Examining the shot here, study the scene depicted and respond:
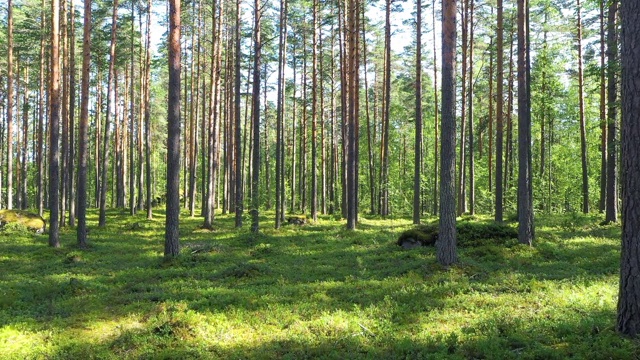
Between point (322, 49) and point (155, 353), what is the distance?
25536mm

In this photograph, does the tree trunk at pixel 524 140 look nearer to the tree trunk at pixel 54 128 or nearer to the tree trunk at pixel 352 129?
the tree trunk at pixel 352 129

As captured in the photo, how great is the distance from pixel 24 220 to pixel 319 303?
66.6 feet

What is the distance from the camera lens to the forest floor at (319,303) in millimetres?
6004

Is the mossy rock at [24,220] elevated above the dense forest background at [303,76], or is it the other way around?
the dense forest background at [303,76]

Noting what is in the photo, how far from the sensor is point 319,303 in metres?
8.37

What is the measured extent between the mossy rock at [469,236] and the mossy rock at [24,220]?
19.1 m

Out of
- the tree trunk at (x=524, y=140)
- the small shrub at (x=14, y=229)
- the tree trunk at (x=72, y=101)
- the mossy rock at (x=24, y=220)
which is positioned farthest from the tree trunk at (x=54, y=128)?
the tree trunk at (x=524, y=140)

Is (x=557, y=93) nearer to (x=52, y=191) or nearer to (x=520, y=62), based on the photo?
(x=520, y=62)

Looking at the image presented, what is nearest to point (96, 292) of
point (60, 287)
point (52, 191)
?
point (60, 287)

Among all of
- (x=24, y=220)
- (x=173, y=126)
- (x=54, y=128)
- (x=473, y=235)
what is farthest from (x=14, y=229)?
(x=473, y=235)

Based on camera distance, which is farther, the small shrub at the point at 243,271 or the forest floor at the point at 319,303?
the small shrub at the point at 243,271

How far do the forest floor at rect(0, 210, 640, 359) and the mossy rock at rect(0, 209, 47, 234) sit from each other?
6879mm

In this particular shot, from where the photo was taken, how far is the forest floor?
6.00 meters

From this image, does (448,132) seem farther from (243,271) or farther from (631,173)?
(243,271)
